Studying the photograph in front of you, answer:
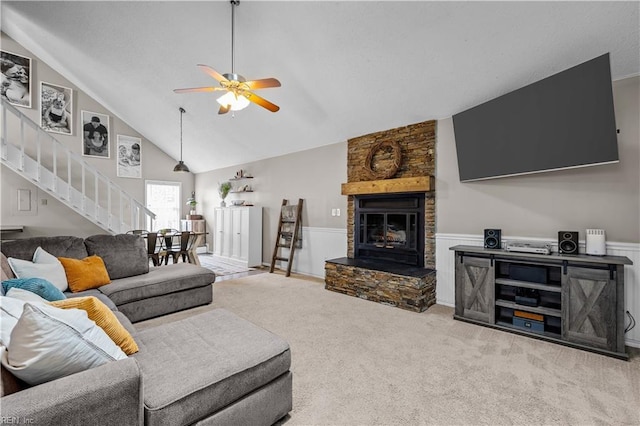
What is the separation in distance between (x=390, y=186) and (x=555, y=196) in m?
1.93

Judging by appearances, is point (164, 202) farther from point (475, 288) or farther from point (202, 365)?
point (475, 288)

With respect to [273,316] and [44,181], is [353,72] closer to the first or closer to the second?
[273,316]

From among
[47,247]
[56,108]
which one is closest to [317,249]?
[47,247]

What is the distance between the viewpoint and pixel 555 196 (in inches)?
123

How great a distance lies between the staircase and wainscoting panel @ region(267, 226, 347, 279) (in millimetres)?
3331

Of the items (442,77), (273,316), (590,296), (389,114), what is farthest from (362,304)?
(442,77)

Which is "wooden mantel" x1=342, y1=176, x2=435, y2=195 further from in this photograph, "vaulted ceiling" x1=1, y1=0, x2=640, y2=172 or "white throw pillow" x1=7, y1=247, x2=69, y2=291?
"white throw pillow" x1=7, y1=247, x2=69, y2=291

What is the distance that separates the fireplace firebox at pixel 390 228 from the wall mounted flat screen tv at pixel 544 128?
0.91 metres

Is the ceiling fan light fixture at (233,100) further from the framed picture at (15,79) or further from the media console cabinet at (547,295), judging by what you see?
the framed picture at (15,79)

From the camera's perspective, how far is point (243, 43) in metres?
3.75

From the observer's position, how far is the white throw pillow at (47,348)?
42.4 inches

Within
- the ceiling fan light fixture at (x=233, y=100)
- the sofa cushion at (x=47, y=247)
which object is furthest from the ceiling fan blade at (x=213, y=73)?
the sofa cushion at (x=47, y=247)

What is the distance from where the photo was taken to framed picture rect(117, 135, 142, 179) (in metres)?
7.48

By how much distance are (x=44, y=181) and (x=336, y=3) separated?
606 centimetres
